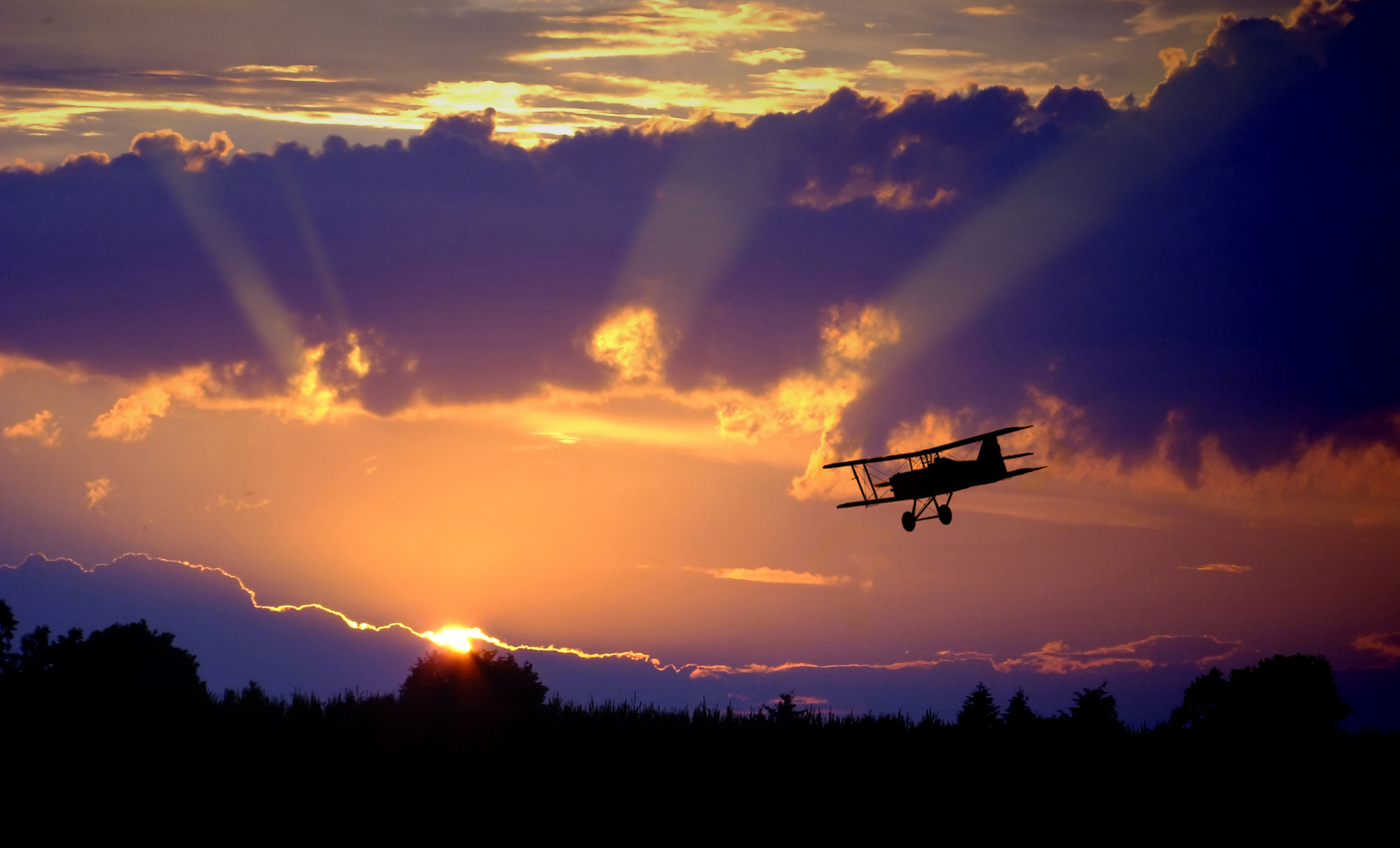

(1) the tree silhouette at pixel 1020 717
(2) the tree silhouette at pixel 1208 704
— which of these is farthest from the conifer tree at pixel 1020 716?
(2) the tree silhouette at pixel 1208 704

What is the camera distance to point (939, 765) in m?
56.0

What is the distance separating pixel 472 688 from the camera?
6669 centimetres

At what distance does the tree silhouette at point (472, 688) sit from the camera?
64.5 metres

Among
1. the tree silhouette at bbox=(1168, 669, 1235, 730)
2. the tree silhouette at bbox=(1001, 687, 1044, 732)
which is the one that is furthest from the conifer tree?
the tree silhouette at bbox=(1168, 669, 1235, 730)

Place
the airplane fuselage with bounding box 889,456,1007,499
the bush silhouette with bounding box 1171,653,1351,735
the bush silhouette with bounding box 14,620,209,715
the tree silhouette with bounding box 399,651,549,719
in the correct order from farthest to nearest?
1. the bush silhouette with bounding box 1171,653,1351,735
2. the bush silhouette with bounding box 14,620,209,715
3. the tree silhouette with bounding box 399,651,549,719
4. the airplane fuselage with bounding box 889,456,1007,499

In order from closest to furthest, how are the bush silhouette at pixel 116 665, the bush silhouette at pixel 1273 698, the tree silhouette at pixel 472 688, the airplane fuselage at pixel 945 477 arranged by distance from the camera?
the airplane fuselage at pixel 945 477 < the tree silhouette at pixel 472 688 < the bush silhouette at pixel 116 665 < the bush silhouette at pixel 1273 698

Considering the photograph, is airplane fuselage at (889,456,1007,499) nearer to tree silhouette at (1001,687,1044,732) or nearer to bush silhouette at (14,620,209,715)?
tree silhouette at (1001,687,1044,732)

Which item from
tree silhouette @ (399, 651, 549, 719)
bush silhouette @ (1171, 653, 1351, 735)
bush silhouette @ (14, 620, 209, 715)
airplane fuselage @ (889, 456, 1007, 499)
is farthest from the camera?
bush silhouette @ (1171, 653, 1351, 735)

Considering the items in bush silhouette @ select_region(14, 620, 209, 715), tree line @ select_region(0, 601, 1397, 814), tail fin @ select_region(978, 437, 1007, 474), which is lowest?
tree line @ select_region(0, 601, 1397, 814)

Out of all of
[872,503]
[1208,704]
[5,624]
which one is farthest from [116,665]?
[1208,704]

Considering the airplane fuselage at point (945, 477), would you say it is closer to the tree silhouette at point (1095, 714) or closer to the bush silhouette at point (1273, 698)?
the tree silhouette at point (1095, 714)

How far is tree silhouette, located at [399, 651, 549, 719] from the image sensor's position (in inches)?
2539

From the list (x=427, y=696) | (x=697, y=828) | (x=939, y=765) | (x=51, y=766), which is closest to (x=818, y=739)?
(x=939, y=765)

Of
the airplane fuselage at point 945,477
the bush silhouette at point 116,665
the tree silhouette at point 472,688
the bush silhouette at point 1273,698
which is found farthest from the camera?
→ the bush silhouette at point 1273,698
